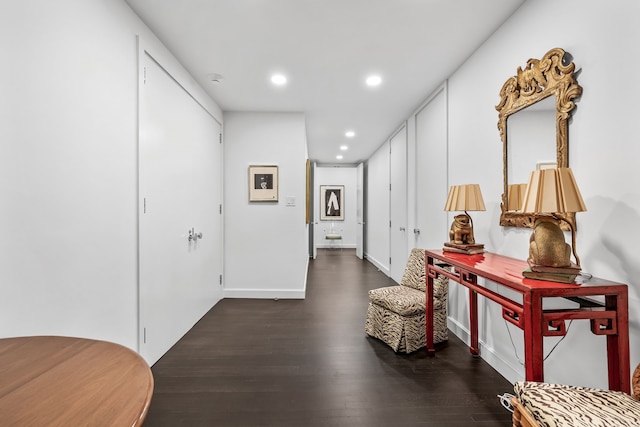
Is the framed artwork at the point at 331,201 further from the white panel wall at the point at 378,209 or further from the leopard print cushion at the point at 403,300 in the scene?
the leopard print cushion at the point at 403,300

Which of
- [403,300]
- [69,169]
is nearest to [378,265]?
[403,300]

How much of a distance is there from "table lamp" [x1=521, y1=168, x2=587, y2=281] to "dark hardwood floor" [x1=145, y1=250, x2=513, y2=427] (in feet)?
3.31

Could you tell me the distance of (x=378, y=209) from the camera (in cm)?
591

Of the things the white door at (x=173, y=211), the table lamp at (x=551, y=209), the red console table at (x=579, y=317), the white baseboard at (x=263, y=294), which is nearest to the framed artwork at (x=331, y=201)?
the white baseboard at (x=263, y=294)

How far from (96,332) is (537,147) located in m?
2.91

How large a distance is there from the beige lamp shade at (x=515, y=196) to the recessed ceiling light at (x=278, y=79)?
91.4 inches

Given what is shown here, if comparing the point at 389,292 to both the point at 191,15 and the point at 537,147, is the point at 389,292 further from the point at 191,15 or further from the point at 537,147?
the point at 191,15

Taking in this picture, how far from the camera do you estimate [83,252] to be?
4.97ft

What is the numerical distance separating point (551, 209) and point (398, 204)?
131 inches

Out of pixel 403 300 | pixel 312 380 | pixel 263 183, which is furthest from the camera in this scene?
pixel 263 183

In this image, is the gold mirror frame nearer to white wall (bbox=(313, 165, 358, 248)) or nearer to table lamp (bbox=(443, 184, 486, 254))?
table lamp (bbox=(443, 184, 486, 254))

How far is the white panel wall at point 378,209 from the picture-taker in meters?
5.34

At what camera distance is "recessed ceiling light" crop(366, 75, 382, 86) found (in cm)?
284

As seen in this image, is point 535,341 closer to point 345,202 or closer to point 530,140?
point 530,140
